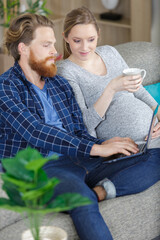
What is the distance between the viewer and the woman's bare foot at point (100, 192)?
1893mm

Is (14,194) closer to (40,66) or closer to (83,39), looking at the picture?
(40,66)

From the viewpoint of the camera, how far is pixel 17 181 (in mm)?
1170

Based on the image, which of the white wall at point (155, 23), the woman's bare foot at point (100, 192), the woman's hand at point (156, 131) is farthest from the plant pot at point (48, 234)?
the white wall at point (155, 23)

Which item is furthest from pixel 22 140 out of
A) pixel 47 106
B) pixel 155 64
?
pixel 155 64

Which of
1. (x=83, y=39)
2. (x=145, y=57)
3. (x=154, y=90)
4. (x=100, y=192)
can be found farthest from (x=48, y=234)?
(x=145, y=57)

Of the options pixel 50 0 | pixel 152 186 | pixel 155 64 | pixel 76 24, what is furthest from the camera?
pixel 50 0

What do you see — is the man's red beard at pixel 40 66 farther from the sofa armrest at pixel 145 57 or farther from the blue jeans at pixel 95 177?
the sofa armrest at pixel 145 57

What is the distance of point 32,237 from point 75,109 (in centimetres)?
89

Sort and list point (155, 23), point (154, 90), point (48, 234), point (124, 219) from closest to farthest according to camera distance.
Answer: point (48, 234) → point (124, 219) → point (154, 90) → point (155, 23)

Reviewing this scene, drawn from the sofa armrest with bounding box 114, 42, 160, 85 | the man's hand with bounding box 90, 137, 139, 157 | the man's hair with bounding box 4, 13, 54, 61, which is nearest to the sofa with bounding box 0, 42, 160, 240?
the man's hand with bounding box 90, 137, 139, 157

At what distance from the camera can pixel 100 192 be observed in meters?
1.90

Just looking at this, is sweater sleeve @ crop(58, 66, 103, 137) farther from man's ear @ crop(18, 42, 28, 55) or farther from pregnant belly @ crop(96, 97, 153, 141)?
man's ear @ crop(18, 42, 28, 55)

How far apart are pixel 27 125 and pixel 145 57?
3.77 ft

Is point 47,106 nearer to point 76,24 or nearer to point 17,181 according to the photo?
point 76,24
